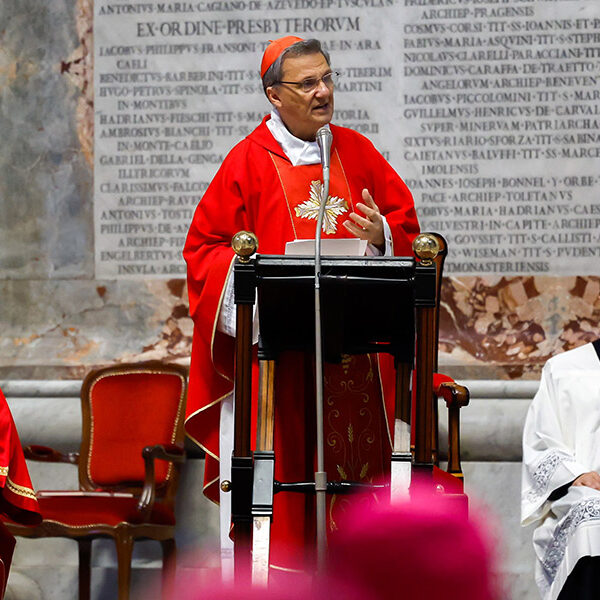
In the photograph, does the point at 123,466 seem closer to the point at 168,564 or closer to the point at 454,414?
the point at 168,564

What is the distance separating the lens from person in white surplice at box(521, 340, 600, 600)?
3643 millimetres

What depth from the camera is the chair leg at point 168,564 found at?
4.96 m

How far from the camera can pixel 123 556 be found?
466 cm

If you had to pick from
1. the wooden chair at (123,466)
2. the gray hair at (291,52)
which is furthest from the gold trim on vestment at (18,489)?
the wooden chair at (123,466)

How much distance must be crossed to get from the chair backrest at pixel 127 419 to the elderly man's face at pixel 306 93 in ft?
6.92

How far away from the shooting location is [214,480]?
3.65 metres

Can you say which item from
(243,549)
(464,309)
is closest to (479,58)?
(464,309)

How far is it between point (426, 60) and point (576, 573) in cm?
311

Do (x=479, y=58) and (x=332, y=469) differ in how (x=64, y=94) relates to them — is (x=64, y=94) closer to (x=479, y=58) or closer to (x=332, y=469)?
(x=479, y=58)

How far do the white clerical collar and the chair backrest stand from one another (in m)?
1.95

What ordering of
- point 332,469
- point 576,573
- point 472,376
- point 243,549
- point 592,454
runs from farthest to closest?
point 472,376, point 592,454, point 576,573, point 332,469, point 243,549

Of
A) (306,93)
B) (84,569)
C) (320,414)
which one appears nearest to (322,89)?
(306,93)

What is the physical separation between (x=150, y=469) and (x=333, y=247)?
210 centimetres

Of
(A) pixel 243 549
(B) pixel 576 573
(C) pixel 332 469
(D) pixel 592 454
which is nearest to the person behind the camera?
(A) pixel 243 549
